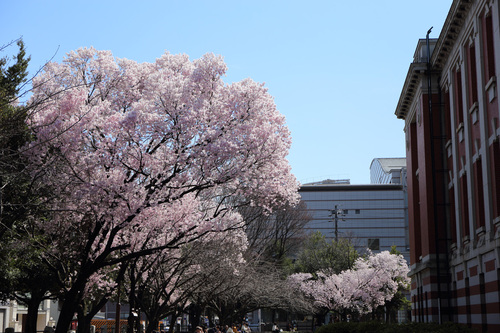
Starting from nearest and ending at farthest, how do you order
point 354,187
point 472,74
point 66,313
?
point 66,313, point 472,74, point 354,187

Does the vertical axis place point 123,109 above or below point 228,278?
above

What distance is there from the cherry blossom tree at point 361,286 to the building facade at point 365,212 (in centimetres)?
4650

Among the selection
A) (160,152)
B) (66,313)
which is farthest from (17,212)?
(160,152)

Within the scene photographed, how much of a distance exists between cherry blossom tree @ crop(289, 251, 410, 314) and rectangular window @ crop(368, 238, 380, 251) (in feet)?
150

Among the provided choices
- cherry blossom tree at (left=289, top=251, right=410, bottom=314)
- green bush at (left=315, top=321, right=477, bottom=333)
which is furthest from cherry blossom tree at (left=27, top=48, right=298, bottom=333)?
cherry blossom tree at (left=289, top=251, right=410, bottom=314)

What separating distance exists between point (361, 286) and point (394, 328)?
3964 centimetres

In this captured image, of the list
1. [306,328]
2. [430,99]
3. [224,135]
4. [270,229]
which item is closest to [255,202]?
[224,135]

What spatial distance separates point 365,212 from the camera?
A: 11056 cm

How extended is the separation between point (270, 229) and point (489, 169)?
39.6 meters

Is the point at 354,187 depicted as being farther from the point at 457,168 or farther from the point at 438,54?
the point at 457,168

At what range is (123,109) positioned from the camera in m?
22.8

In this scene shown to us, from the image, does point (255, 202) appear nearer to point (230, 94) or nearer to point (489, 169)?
point (230, 94)

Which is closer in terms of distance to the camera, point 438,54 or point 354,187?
point 438,54

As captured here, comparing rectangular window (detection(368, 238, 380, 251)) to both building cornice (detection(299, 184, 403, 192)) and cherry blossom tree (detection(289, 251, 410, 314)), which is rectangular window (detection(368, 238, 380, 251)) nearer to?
building cornice (detection(299, 184, 403, 192))
